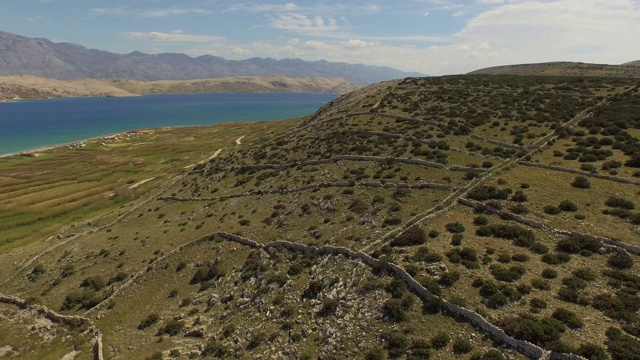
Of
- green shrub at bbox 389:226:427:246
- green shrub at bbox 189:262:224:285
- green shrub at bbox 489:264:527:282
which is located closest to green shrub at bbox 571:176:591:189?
green shrub at bbox 489:264:527:282

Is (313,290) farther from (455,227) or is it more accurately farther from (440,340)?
(455,227)

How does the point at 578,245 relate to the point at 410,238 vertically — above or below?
above

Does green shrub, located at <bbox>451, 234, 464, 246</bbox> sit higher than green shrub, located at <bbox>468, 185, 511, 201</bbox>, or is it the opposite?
green shrub, located at <bbox>468, 185, 511, 201</bbox>

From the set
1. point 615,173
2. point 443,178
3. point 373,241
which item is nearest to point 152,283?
point 373,241

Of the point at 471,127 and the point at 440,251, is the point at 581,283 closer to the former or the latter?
the point at 440,251

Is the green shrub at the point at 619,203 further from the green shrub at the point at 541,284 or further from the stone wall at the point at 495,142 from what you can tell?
the stone wall at the point at 495,142

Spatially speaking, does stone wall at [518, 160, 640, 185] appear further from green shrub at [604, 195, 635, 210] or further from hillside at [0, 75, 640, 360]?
green shrub at [604, 195, 635, 210]

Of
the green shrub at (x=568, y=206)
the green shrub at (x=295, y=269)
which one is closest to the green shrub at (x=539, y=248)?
the green shrub at (x=568, y=206)

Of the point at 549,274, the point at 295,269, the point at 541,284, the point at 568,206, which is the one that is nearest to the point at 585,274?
the point at 549,274

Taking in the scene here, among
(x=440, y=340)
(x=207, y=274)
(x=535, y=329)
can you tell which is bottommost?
(x=207, y=274)
